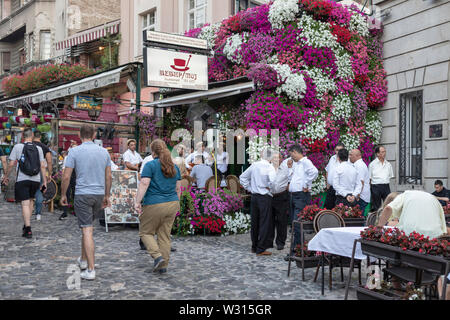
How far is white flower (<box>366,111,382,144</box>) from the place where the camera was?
12742 millimetres

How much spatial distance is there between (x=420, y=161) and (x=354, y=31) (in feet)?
13.2

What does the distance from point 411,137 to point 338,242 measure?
7.53m

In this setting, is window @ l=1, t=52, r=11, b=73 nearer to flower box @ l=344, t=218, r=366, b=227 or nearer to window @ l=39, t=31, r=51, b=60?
window @ l=39, t=31, r=51, b=60

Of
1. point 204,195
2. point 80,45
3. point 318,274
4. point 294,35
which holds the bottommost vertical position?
point 318,274

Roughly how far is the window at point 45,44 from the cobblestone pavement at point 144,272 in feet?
70.7

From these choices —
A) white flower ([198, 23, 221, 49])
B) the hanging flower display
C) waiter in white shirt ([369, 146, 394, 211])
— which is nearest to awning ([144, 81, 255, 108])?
the hanging flower display

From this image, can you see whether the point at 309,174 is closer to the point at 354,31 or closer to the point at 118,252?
the point at 118,252

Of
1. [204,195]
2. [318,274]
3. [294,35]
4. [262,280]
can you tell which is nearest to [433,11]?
[294,35]

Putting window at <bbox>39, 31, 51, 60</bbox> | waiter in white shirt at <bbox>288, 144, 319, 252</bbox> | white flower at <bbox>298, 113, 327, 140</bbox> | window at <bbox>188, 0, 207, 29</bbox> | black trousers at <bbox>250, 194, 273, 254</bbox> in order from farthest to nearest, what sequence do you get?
window at <bbox>39, 31, 51, 60</bbox> < window at <bbox>188, 0, 207, 29</bbox> < white flower at <bbox>298, 113, 327, 140</bbox> < waiter in white shirt at <bbox>288, 144, 319, 252</bbox> < black trousers at <bbox>250, 194, 273, 254</bbox>

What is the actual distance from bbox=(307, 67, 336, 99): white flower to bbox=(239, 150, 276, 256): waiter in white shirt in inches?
179

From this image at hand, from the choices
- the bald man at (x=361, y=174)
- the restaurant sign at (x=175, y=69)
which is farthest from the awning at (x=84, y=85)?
the bald man at (x=361, y=174)

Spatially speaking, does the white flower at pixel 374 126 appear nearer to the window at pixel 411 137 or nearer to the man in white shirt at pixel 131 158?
the window at pixel 411 137

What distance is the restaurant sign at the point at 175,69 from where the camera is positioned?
39.1ft
